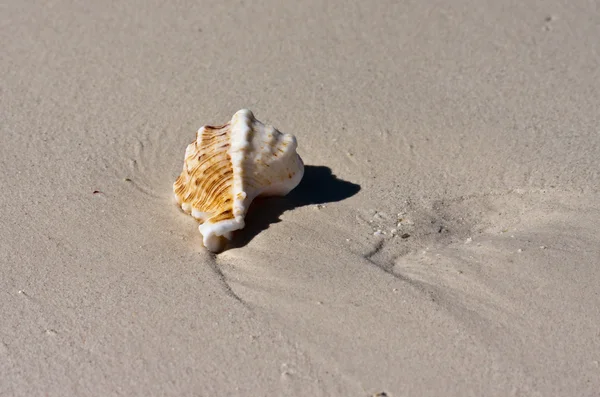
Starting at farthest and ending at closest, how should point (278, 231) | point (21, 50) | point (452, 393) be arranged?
point (21, 50), point (278, 231), point (452, 393)

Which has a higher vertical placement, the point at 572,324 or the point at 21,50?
the point at 572,324

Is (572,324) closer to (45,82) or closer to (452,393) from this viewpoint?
(452,393)

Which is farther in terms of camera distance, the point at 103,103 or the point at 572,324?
the point at 103,103

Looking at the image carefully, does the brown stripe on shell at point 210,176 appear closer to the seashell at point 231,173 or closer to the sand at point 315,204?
the seashell at point 231,173

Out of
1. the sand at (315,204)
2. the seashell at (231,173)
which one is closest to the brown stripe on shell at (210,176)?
the seashell at (231,173)

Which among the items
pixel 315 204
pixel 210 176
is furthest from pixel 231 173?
pixel 315 204

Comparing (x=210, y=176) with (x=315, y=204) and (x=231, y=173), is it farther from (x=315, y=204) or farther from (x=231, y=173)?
(x=315, y=204)

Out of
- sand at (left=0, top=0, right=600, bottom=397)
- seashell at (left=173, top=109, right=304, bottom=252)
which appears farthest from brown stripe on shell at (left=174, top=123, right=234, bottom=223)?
sand at (left=0, top=0, right=600, bottom=397)

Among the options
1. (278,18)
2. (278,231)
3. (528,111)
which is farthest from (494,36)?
(278,231)
